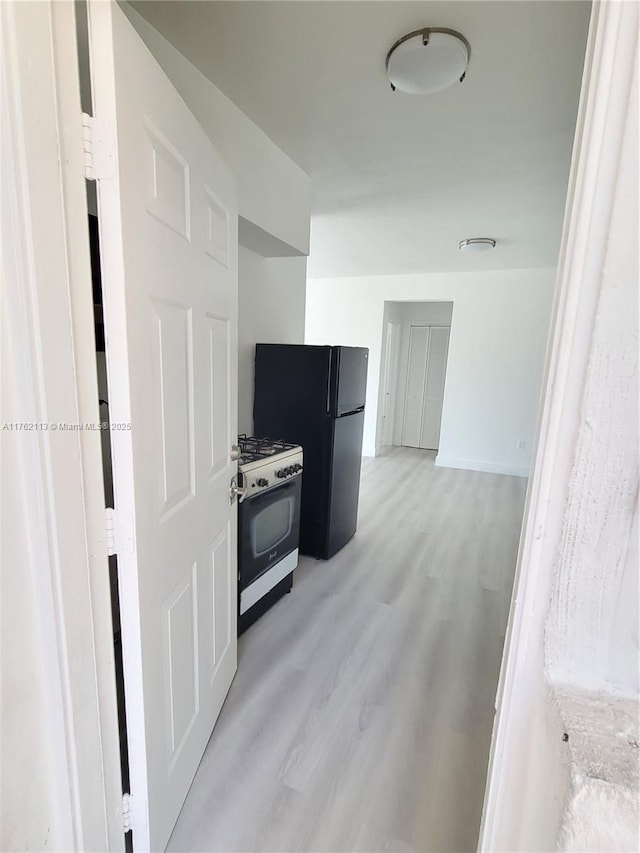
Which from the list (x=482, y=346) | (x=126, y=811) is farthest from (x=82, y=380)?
(x=482, y=346)

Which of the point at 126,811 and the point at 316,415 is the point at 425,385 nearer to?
the point at 316,415

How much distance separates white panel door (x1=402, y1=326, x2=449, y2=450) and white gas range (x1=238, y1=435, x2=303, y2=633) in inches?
180

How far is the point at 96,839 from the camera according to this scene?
0.97 meters

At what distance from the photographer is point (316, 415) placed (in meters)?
2.70

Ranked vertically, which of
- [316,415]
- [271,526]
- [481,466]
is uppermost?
[316,415]

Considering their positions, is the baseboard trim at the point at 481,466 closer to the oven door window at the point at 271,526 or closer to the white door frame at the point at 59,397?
the oven door window at the point at 271,526

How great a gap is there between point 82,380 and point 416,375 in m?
6.18

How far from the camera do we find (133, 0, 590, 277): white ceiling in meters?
1.36

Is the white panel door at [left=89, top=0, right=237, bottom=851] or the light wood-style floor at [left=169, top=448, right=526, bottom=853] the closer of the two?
the white panel door at [left=89, top=0, right=237, bottom=851]

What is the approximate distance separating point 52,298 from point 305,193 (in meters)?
2.26

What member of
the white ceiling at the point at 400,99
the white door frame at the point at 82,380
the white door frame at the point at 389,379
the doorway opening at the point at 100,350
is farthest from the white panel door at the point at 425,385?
the white door frame at the point at 82,380

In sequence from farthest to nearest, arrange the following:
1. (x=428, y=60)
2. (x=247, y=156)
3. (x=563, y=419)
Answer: (x=247, y=156), (x=428, y=60), (x=563, y=419)

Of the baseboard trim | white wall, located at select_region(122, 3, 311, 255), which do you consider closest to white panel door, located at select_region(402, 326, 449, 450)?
the baseboard trim

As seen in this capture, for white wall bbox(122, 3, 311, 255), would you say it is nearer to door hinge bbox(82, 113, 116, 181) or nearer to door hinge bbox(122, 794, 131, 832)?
door hinge bbox(82, 113, 116, 181)
